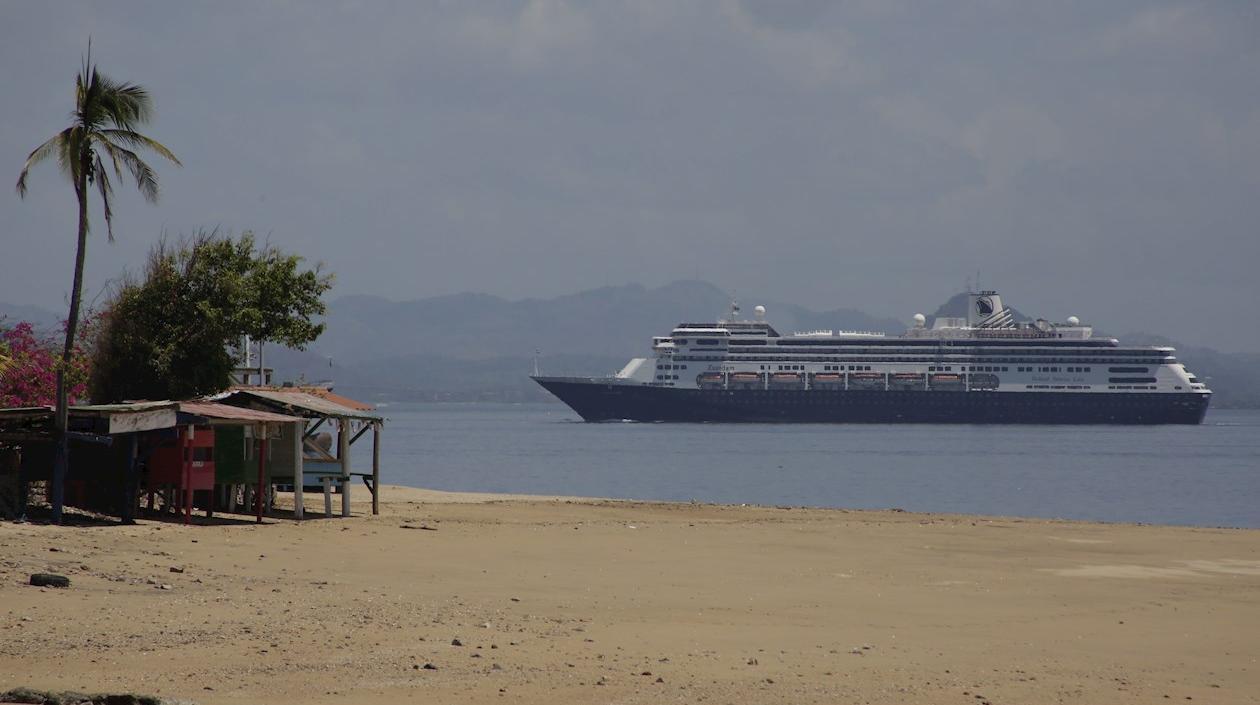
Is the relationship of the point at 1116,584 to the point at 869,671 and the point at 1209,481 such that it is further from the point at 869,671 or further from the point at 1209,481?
the point at 1209,481

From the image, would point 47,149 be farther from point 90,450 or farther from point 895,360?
point 895,360

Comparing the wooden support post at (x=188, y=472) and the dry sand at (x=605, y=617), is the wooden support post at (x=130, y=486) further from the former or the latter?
the wooden support post at (x=188, y=472)

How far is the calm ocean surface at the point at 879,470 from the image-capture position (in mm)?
39062

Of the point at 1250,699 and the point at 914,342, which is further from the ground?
the point at 914,342

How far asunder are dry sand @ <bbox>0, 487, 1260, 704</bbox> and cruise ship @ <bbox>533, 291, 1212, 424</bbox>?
95554 mm

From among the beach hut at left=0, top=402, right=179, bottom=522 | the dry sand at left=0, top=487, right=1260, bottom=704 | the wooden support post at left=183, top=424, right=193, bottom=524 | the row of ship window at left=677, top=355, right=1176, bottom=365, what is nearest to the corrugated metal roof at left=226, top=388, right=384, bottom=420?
the dry sand at left=0, top=487, right=1260, bottom=704

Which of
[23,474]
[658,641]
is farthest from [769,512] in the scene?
[658,641]

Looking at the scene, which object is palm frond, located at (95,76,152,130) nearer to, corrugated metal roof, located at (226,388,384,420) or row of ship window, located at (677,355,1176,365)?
corrugated metal roof, located at (226,388,384,420)

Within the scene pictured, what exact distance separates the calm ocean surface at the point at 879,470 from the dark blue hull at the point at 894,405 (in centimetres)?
1293

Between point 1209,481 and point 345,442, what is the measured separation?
123 feet

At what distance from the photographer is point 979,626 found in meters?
12.0

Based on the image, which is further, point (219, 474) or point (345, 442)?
point (345, 442)

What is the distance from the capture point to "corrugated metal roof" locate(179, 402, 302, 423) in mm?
17547

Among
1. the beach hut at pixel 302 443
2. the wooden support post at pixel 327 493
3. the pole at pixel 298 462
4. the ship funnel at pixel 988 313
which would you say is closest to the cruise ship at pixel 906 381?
the ship funnel at pixel 988 313
